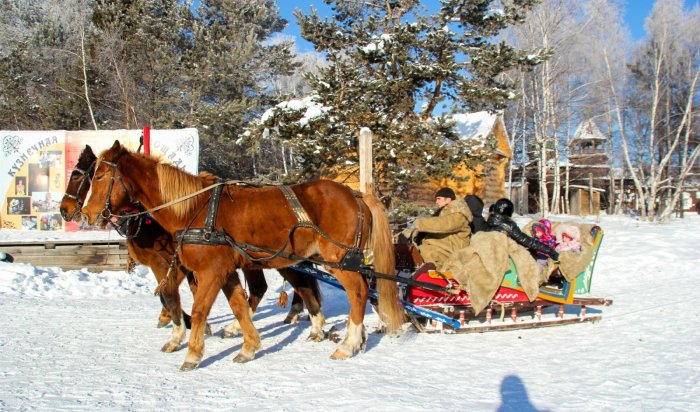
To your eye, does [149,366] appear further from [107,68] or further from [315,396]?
[107,68]

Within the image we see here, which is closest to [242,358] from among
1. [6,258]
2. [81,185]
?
[81,185]

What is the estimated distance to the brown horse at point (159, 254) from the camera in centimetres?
490

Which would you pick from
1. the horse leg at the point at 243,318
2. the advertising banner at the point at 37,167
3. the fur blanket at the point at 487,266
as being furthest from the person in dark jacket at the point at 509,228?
the advertising banner at the point at 37,167

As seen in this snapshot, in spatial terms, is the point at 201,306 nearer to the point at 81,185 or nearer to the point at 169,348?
the point at 169,348

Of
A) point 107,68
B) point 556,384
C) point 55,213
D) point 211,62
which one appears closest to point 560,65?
point 211,62

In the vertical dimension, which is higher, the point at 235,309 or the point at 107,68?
the point at 107,68

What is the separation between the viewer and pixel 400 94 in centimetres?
1172

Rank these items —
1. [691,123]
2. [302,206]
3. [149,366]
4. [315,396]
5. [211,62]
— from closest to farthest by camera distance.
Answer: [315,396] < [149,366] < [302,206] < [211,62] < [691,123]

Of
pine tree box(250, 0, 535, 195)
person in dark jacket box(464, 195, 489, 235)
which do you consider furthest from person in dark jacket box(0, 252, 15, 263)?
person in dark jacket box(464, 195, 489, 235)

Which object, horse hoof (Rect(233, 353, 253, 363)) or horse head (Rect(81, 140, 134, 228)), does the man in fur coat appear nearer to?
horse hoof (Rect(233, 353, 253, 363))

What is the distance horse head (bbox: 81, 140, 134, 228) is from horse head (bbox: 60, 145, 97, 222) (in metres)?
0.10

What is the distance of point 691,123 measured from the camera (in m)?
26.8

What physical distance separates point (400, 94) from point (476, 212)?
19.8 ft

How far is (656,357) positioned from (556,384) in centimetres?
137
